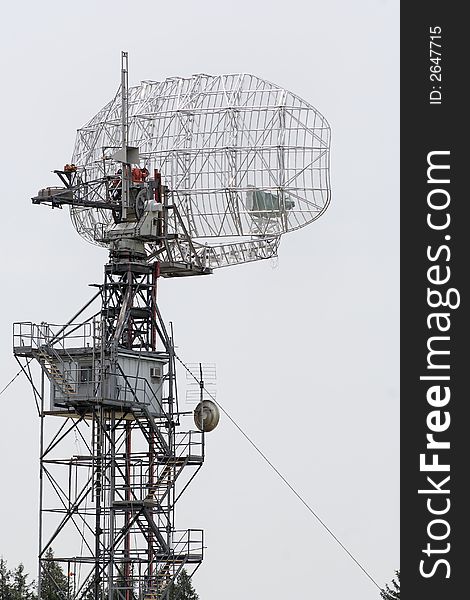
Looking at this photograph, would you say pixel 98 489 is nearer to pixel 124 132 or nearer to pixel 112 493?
pixel 112 493

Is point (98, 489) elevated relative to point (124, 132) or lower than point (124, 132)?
lower

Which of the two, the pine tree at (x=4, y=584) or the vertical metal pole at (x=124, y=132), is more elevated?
the vertical metal pole at (x=124, y=132)

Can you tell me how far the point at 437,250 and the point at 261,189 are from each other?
75.9 ft

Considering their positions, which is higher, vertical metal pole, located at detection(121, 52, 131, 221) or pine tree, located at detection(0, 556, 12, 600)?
vertical metal pole, located at detection(121, 52, 131, 221)

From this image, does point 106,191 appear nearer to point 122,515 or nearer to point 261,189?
point 261,189

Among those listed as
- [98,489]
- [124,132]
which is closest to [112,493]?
[98,489]

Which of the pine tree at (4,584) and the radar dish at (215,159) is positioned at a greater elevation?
the radar dish at (215,159)

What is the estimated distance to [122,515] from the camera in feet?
334

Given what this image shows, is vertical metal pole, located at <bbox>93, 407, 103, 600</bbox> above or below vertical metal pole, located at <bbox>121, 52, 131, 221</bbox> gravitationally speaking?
below

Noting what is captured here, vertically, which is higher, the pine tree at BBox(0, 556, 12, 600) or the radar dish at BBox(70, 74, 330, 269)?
the radar dish at BBox(70, 74, 330, 269)

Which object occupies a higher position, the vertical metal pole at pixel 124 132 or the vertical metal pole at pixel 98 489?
the vertical metal pole at pixel 124 132

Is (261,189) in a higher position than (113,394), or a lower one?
higher

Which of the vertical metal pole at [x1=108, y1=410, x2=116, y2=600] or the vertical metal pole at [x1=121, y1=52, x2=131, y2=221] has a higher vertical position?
the vertical metal pole at [x1=121, y1=52, x2=131, y2=221]

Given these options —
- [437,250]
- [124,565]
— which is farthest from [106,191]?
[437,250]
